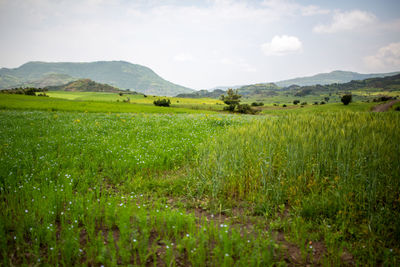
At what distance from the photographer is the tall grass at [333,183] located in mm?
4254

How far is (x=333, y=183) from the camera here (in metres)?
5.49

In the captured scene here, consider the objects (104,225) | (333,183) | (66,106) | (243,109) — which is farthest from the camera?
(243,109)

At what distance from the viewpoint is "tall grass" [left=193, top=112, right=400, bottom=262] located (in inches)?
167

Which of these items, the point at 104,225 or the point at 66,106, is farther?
the point at 66,106

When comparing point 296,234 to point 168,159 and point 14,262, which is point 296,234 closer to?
point 14,262

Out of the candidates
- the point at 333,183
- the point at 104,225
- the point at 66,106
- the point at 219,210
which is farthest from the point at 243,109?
the point at 104,225

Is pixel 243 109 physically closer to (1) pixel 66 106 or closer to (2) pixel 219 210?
(1) pixel 66 106

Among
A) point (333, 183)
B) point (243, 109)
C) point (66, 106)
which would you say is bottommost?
point (333, 183)

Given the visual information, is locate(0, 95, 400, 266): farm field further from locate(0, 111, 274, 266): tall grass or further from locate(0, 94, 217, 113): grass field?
locate(0, 94, 217, 113): grass field

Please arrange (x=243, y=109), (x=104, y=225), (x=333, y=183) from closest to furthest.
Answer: (x=104, y=225) → (x=333, y=183) → (x=243, y=109)

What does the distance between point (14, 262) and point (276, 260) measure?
4757 mm

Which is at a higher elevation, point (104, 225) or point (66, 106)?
point (66, 106)

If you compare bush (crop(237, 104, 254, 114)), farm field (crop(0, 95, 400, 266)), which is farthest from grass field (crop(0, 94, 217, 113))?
farm field (crop(0, 95, 400, 266))

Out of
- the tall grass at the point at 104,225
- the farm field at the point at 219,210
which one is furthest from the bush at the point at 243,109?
the tall grass at the point at 104,225
